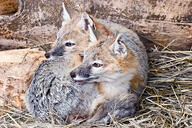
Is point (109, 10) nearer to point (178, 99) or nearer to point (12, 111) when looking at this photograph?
point (178, 99)

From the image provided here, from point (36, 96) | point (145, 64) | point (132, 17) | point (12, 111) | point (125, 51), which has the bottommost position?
point (12, 111)

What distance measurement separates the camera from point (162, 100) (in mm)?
4273

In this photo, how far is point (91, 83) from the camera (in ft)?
12.7

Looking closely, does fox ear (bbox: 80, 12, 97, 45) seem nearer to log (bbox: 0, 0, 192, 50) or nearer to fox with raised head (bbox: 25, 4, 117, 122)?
fox with raised head (bbox: 25, 4, 117, 122)

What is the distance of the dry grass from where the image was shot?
375cm

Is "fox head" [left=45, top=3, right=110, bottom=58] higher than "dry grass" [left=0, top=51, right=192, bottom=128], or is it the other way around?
"fox head" [left=45, top=3, right=110, bottom=58]

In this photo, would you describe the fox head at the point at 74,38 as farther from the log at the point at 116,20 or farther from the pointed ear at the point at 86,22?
the log at the point at 116,20

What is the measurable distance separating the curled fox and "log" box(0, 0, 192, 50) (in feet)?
2.49

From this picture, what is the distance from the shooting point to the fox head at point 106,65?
146 inches

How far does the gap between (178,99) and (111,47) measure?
125 cm

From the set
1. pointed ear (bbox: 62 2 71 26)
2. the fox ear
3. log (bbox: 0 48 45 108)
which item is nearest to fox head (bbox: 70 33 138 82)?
the fox ear

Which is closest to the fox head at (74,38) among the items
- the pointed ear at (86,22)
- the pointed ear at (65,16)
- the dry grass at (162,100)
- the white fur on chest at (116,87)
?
the pointed ear at (86,22)

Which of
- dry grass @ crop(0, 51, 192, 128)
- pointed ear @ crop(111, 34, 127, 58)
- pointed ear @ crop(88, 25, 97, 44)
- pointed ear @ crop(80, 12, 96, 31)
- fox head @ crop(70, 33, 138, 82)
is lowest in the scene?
dry grass @ crop(0, 51, 192, 128)

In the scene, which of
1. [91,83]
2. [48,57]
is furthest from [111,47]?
[48,57]
